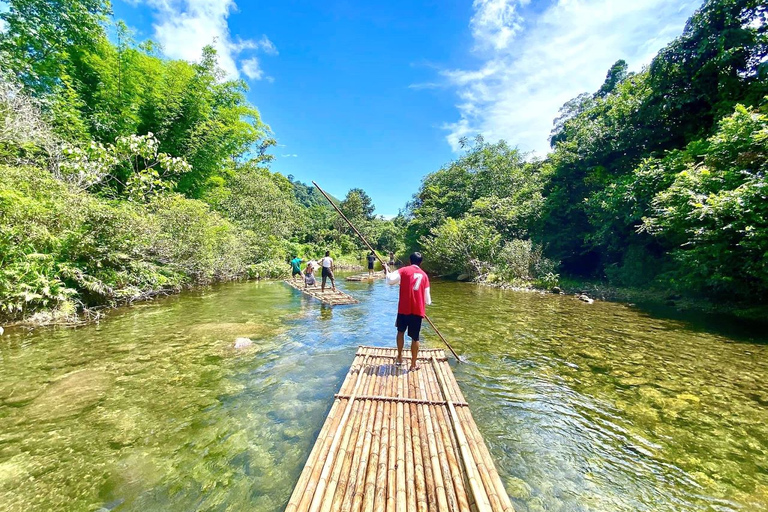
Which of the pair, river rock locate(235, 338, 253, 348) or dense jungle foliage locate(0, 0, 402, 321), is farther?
dense jungle foliage locate(0, 0, 402, 321)

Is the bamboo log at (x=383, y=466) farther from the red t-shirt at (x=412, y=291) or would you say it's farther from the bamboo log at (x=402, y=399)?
the red t-shirt at (x=412, y=291)

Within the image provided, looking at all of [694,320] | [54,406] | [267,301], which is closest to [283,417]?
[54,406]

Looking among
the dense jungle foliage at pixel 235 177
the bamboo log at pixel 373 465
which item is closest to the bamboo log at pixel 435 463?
the bamboo log at pixel 373 465

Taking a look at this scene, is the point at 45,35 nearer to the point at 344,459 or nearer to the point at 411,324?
the point at 411,324

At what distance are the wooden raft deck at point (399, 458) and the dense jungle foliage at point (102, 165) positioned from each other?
9.41 m

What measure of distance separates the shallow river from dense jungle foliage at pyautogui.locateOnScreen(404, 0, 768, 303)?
327cm

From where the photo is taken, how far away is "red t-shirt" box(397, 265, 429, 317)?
5.45 meters

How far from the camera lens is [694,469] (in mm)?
3627

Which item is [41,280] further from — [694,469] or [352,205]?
[352,205]

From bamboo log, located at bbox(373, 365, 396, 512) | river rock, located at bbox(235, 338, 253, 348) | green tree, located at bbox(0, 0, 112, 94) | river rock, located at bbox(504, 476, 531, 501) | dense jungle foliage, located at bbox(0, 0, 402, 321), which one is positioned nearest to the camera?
bamboo log, located at bbox(373, 365, 396, 512)

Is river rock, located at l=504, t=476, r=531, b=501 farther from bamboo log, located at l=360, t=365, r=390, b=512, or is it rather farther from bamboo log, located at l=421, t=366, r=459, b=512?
bamboo log, located at l=360, t=365, r=390, b=512

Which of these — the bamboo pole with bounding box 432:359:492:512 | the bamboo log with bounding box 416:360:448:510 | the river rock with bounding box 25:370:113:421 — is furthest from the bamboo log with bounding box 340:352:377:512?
the river rock with bounding box 25:370:113:421

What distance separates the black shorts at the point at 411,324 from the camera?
5.53 metres

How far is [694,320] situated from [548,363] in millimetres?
7499
